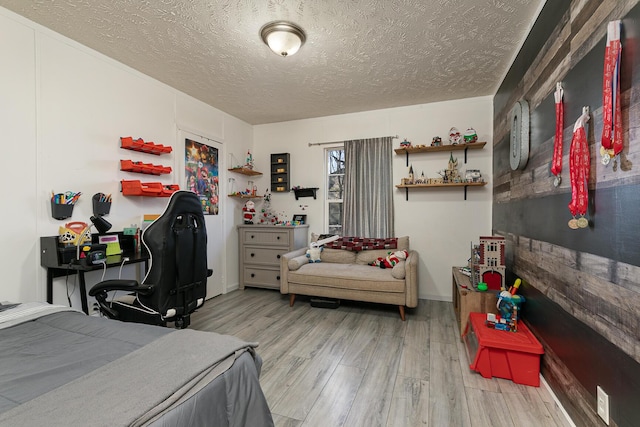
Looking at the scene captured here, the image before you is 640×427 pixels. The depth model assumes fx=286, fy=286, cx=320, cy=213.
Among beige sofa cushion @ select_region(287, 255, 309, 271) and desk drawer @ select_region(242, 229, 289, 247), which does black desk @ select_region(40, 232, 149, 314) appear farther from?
desk drawer @ select_region(242, 229, 289, 247)

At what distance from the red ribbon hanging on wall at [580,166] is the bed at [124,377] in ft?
5.25

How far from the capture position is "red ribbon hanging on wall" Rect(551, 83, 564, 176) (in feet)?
5.19

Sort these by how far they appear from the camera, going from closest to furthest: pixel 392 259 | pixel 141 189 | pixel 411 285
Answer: pixel 141 189
pixel 411 285
pixel 392 259

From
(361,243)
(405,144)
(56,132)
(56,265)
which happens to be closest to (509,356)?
(361,243)

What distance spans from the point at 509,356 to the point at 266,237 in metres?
2.98

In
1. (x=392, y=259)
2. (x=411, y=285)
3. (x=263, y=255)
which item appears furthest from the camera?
(x=263, y=255)

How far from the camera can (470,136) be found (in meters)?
3.40

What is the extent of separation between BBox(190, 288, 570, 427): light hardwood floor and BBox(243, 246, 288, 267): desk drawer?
85 cm

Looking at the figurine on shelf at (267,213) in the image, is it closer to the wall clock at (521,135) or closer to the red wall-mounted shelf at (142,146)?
the red wall-mounted shelf at (142,146)

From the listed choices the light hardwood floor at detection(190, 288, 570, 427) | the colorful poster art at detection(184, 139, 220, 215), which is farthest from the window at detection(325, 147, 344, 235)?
the colorful poster art at detection(184, 139, 220, 215)

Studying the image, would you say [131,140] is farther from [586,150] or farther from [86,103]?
[586,150]

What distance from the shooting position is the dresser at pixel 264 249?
3938mm

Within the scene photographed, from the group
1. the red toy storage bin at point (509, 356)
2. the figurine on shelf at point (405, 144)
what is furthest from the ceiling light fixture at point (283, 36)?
the red toy storage bin at point (509, 356)

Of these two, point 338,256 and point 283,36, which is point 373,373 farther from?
point 283,36
